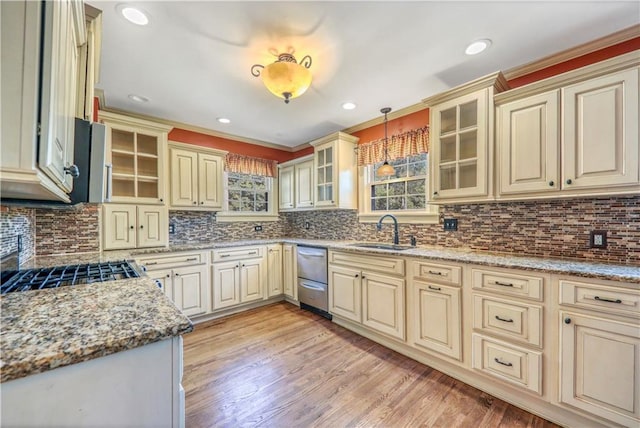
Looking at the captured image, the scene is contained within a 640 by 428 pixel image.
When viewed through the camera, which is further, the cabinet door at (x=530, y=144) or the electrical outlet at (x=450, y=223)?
the electrical outlet at (x=450, y=223)

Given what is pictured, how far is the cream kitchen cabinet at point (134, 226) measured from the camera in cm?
270

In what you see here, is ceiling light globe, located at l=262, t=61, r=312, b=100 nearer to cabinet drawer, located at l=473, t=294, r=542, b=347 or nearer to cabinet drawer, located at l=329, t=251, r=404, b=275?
cabinet drawer, located at l=329, t=251, r=404, b=275

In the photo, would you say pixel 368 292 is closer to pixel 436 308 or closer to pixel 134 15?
pixel 436 308

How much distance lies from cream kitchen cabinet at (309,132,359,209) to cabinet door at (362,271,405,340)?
45.5 inches

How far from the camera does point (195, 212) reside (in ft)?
11.8

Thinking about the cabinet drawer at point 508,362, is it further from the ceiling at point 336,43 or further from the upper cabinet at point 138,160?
the upper cabinet at point 138,160

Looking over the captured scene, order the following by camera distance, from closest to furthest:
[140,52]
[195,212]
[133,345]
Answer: [133,345]
[140,52]
[195,212]

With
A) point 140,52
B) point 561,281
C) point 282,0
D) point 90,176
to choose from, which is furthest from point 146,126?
point 561,281

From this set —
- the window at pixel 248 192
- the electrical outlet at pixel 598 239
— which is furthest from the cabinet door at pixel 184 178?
the electrical outlet at pixel 598 239

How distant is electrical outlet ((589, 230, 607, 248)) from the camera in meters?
1.84

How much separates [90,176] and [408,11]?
199 cm

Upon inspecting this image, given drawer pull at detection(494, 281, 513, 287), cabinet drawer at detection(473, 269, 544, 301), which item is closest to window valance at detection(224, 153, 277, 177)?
cabinet drawer at detection(473, 269, 544, 301)

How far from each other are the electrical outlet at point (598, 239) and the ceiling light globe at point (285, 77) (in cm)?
231

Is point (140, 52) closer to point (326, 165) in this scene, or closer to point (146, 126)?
point (146, 126)
